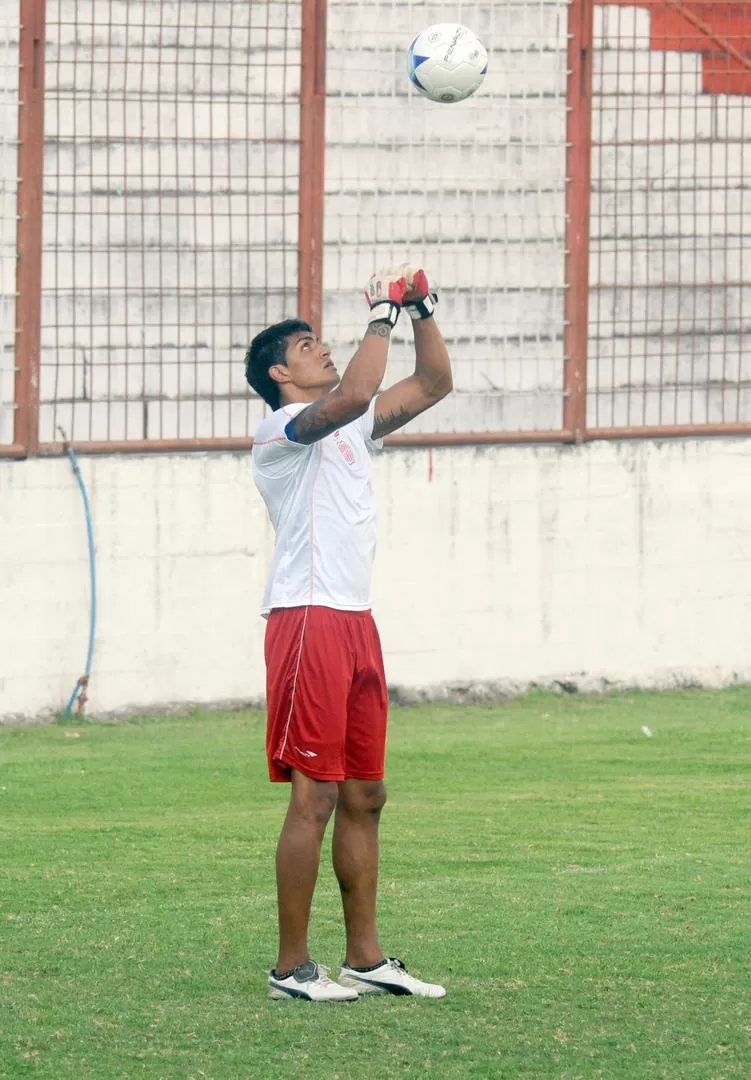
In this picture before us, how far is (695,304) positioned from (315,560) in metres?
6.75

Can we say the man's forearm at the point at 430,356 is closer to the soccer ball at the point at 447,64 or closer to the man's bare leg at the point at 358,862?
the man's bare leg at the point at 358,862

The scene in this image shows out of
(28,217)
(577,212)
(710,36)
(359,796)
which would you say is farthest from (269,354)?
(710,36)

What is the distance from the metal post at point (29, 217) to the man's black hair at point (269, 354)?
482 centimetres

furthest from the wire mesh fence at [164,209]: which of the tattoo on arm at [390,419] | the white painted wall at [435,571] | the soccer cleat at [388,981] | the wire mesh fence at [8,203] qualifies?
the soccer cleat at [388,981]

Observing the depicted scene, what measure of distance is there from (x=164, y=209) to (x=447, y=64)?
12.2ft

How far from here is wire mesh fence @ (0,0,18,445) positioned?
1018cm

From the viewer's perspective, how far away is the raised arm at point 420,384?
552 centimetres

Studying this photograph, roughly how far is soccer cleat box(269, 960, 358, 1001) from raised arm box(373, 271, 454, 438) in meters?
1.56

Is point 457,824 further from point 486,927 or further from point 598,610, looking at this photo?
point 598,610

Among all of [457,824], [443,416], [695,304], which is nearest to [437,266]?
[443,416]

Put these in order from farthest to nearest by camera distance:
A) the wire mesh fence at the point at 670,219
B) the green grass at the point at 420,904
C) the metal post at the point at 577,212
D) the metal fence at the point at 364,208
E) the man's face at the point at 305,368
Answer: the wire mesh fence at the point at 670,219
the metal post at the point at 577,212
the metal fence at the point at 364,208
the man's face at the point at 305,368
the green grass at the point at 420,904

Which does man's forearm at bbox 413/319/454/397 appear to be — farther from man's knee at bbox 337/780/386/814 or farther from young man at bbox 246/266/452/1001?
man's knee at bbox 337/780/386/814

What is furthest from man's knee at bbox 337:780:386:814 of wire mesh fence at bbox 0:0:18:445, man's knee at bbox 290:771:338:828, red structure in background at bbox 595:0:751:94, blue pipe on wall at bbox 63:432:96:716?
red structure in background at bbox 595:0:751:94

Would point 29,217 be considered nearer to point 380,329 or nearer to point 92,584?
point 92,584
